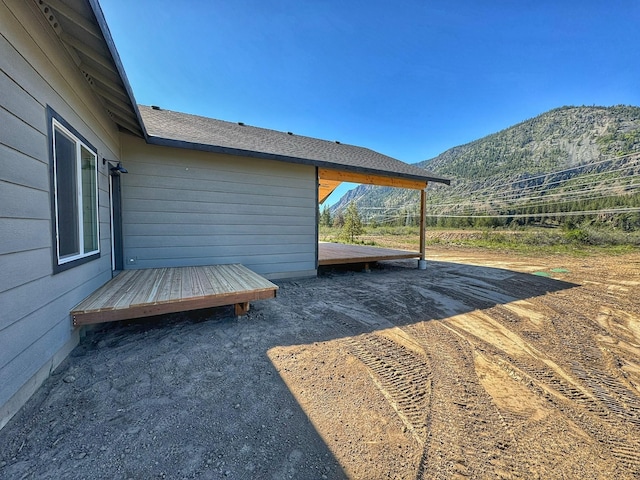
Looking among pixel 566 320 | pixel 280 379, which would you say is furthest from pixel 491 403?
pixel 566 320

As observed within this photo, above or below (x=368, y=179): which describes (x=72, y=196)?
below

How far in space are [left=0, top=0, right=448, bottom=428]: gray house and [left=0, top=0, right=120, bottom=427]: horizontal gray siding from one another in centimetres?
1

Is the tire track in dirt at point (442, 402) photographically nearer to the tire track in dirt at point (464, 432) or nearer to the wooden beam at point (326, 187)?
the tire track in dirt at point (464, 432)

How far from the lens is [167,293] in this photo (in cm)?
299

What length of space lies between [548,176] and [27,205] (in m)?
40.5

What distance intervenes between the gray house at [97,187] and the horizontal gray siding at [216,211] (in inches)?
0.8

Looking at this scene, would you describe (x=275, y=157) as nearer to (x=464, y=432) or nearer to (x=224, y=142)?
(x=224, y=142)

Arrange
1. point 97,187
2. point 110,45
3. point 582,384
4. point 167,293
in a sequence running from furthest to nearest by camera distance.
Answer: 1. point 97,187
2. point 167,293
3. point 582,384
4. point 110,45

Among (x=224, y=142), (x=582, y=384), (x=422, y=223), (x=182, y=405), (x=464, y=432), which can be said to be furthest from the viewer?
(x=422, y=223)

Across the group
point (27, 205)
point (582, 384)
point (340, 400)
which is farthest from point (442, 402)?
point (27, 205)

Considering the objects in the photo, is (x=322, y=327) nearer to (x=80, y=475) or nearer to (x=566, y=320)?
(x=80, y=475)

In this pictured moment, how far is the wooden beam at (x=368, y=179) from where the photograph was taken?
601 cm

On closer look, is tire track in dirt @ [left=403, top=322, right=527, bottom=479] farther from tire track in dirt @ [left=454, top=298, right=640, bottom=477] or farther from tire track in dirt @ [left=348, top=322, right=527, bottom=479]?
tire track in dirt @ [left=454, top=298, right=640, bottom=477]

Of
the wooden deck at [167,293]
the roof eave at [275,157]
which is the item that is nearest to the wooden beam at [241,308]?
the wooden deck at [167,293]
